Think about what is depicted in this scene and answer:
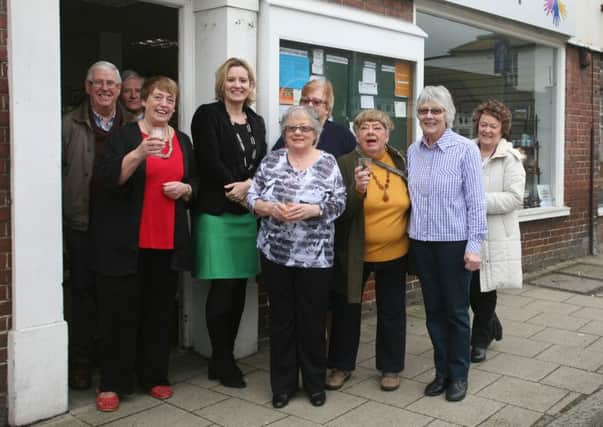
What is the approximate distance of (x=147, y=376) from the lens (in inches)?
174

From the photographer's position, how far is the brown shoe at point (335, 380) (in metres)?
4.52

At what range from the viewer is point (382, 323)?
14.9 feet

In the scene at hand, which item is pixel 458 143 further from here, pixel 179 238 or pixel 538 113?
pixel 538 113

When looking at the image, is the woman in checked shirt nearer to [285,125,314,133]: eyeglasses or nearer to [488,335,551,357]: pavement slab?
[285,125,314,133]: eyeglasses

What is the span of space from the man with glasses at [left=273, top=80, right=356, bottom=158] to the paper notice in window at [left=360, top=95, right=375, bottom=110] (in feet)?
5.19

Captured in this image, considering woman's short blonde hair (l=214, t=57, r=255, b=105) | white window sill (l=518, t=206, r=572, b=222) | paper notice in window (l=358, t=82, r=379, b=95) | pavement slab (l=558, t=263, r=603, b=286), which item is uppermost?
paper notice in window (l=358, t=82, r=379, b=95)

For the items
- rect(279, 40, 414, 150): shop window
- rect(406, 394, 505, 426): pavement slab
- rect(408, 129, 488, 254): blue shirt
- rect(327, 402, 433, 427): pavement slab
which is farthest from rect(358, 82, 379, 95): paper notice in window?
rect(327, 402, 433, 427): pavement slab

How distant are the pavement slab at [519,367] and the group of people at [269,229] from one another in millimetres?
656

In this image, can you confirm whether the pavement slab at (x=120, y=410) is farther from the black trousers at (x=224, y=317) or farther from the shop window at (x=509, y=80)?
the shop window at (x=509, y=80)

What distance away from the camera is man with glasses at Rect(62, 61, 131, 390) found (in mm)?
4316

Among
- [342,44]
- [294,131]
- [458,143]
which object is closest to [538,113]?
[342,44]

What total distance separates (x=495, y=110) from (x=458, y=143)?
91 centimetres

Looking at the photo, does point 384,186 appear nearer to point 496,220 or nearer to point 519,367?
point 496,220

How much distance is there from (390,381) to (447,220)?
1108 millimetres
